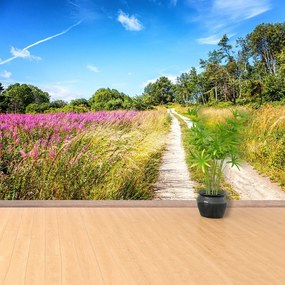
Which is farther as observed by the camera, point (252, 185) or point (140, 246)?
point (252, 185)

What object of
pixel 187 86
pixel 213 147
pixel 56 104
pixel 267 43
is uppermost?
pixel 267 43

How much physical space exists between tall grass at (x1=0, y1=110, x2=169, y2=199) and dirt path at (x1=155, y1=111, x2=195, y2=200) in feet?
0.33

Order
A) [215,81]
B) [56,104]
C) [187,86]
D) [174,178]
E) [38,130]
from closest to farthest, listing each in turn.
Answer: [38,130]
[174,178]
[187,86]
[215,81]
[56,104]

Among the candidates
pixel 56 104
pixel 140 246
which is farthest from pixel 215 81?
pixel 140 246

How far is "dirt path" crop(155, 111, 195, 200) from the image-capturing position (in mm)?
3299

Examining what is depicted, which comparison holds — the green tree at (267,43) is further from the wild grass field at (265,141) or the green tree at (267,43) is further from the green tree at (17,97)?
the green tree at (17,97)

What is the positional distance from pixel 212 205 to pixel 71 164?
116 cm

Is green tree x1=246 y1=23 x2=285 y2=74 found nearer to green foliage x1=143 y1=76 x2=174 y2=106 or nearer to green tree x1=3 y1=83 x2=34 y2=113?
green foliage x1=143 y1=76 x2=174 y2=106

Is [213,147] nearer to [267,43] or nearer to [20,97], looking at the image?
[267,43]

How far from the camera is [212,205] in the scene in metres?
2.05

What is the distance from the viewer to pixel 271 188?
3691mm

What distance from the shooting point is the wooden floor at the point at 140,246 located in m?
1.29

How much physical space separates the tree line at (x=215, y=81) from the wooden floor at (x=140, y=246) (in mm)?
1848

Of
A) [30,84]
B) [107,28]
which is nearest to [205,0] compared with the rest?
[107,28]
